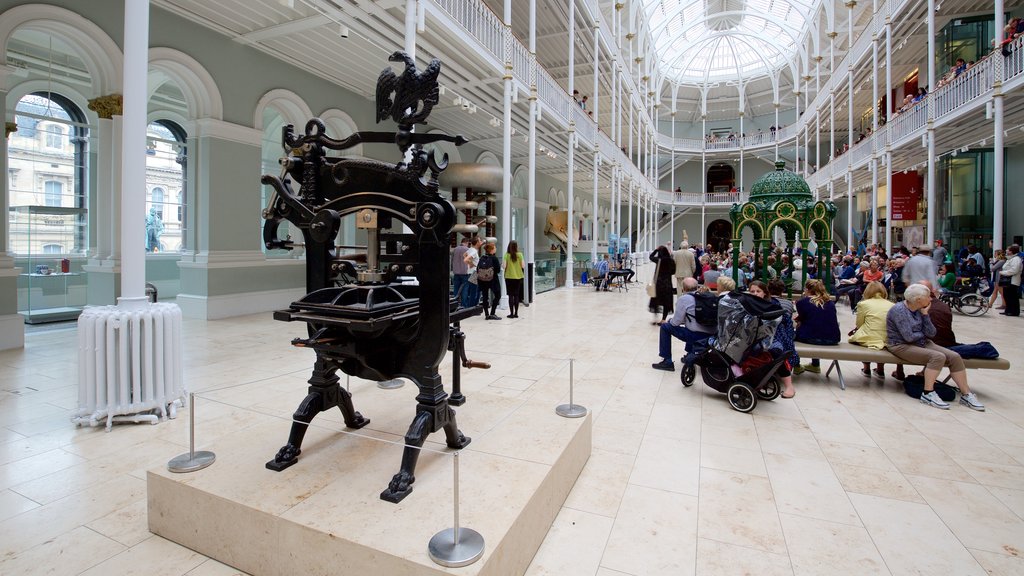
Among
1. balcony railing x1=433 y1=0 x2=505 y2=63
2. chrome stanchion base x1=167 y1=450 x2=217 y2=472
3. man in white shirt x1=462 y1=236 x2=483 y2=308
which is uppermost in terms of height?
balcony railing x1=433 y1=0 x2=505 y2=63

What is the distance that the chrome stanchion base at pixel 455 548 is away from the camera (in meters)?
1.83

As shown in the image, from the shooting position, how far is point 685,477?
3.23 m

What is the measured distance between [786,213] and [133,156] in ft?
37.1

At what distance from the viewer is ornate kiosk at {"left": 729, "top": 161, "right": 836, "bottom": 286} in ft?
34.0

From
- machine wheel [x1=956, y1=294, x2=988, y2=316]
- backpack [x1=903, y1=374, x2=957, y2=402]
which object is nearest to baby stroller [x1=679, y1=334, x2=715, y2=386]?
backpack [x1=903, y1=374, x2=957, y2=402]

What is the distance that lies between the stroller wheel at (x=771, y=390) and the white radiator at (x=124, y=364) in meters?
5.46

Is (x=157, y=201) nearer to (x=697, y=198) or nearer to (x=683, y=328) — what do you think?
(x=683, y=328)

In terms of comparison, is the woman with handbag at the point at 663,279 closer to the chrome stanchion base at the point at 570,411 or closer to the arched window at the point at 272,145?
the chrome stanchion base at the point at 570,411

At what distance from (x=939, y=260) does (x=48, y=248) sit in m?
22.3

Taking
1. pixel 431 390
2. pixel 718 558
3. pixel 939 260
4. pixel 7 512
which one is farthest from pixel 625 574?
pixel 939 260

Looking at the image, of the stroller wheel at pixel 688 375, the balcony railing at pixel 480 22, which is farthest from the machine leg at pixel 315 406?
the balcony railing at pixel 480 22

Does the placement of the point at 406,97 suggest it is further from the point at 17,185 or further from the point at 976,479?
the point at 17,185

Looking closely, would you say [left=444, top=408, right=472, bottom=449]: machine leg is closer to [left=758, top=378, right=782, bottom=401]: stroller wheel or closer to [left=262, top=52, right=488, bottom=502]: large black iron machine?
[left=262, top=52, right=488, bottom=502]: large black iron machine

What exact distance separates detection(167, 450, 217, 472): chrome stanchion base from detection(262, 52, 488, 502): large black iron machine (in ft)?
1.16
